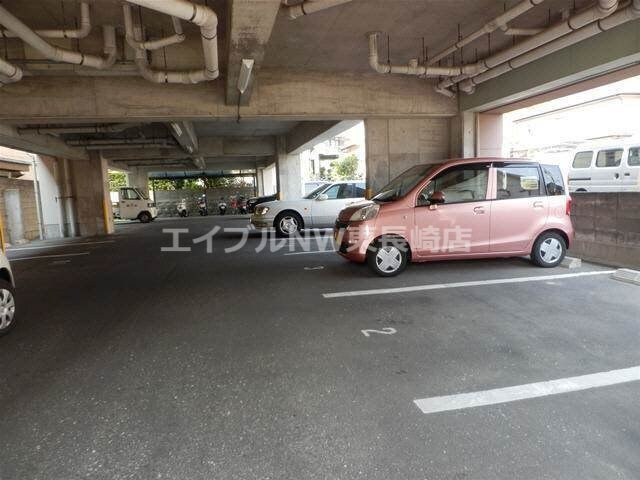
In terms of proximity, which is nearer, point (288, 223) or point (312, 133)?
point (288, 223)

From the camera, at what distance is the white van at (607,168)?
37.1ft

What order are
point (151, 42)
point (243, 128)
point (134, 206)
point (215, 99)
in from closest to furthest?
point (151, 42)
point (215, 99)
point (243, 128)
point (134, 206)

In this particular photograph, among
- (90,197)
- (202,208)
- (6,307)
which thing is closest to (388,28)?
(6,307)

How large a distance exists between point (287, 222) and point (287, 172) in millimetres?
9121

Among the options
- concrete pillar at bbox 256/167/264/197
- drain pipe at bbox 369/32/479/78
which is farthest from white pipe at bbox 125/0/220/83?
concrete pillar at bbox 256/167/264/197

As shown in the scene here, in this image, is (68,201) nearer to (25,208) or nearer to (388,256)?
(25,208)

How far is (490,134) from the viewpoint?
11039 millimetres

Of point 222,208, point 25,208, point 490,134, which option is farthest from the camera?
point 222,208

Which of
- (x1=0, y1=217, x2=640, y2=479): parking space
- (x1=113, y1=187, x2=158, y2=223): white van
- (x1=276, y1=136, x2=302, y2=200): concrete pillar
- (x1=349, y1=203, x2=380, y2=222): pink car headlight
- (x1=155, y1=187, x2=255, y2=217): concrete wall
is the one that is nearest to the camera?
(x1=0, y1=217, x2=640, y2=479): parking space

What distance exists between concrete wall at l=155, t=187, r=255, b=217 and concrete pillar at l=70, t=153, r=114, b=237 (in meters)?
15.4

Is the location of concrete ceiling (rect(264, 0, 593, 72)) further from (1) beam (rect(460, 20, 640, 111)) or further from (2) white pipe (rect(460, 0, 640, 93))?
(1) beam (rect(460, 20, 640, 111))

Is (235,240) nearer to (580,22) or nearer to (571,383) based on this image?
(580,22)

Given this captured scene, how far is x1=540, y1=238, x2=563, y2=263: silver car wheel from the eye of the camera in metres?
6.75

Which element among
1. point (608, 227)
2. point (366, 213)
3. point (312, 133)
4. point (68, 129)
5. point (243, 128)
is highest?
point (243, 128)
